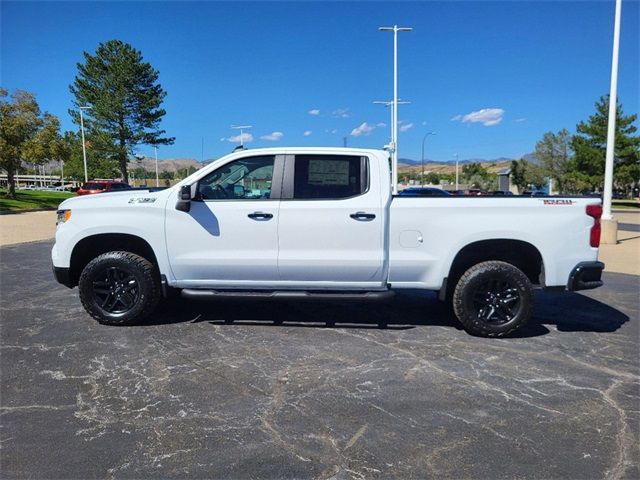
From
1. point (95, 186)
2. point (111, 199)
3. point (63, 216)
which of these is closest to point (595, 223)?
point (111, 199)

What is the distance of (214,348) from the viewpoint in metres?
4.61

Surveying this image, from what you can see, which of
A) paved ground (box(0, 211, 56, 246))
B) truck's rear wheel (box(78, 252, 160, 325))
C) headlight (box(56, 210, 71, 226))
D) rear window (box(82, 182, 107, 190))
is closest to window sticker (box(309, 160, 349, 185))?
truck's rear wheel (box(78, 252, 160, 325))

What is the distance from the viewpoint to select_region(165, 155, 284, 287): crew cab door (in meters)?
4.90

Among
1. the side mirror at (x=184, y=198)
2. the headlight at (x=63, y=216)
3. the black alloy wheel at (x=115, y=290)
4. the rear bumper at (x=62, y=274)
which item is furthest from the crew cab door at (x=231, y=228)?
the rear bumper at (x=62, y=274)

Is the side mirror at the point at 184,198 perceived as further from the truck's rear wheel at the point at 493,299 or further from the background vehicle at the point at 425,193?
the truck's rear wheel at the point at 493,299

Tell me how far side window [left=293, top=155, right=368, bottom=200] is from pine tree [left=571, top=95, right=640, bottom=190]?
145ft

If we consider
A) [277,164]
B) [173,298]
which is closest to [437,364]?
[277,164]

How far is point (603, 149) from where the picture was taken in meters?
42.4

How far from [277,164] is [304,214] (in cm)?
67

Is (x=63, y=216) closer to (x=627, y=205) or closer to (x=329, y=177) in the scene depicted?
(x=329, y=177)

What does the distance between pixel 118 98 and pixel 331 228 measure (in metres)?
44.9

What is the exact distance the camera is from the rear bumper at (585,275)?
473cm

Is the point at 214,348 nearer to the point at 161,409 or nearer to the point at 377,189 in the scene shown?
the point at 161,409

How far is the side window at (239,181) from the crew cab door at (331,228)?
236mm
